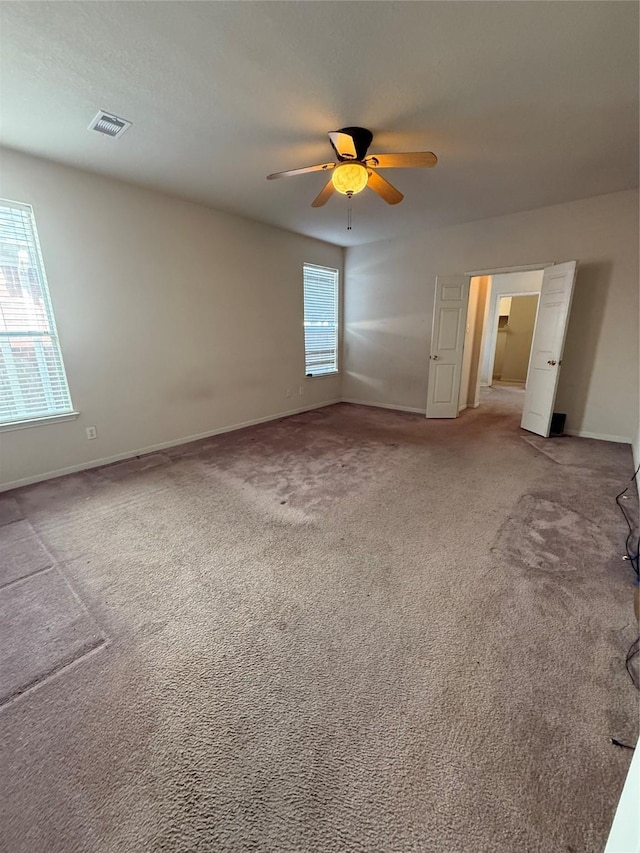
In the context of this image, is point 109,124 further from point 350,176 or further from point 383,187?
point 383,187

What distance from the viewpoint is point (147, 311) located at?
3.64 meters

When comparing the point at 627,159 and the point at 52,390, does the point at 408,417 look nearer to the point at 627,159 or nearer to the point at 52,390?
the point at 627,159

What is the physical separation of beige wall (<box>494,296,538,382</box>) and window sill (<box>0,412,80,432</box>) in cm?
917

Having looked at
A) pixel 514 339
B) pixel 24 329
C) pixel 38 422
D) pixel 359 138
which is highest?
pixel 359 138

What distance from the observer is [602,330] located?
401 centimetres

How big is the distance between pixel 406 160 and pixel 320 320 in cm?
368

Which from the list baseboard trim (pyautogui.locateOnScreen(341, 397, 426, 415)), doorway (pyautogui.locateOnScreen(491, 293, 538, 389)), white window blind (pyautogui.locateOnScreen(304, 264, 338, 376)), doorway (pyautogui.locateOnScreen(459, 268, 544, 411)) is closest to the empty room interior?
white window blind (pyautogui.locateOnScreen(304, 264, 338, 376))

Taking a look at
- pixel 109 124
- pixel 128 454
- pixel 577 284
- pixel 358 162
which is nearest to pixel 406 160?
pixel 358 162

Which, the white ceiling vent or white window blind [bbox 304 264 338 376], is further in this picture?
white window blind [bbox 304 264 338 376]

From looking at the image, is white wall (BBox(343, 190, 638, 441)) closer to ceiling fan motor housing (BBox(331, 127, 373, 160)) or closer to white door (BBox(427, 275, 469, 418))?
white door (BBox(427, 275, 469, 418))

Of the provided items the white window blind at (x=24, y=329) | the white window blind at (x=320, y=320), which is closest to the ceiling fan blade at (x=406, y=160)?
the white window blind at (x=24, y=329)

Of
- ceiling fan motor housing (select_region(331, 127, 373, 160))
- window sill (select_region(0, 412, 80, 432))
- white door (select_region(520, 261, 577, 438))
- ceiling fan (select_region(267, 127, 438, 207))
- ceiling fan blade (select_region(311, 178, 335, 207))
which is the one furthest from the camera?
white door (select_region(520, 261, 577, 438))

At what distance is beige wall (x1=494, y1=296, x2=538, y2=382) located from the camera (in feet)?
27.3

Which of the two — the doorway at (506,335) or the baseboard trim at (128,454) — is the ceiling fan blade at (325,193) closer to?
the baseboard trim at (128,454)
